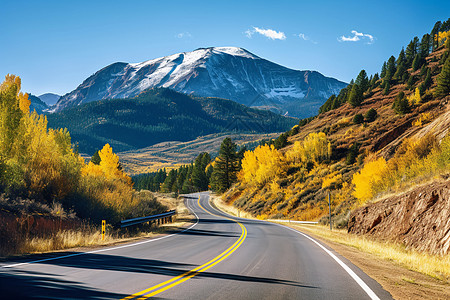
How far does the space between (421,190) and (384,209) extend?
4.20 metres

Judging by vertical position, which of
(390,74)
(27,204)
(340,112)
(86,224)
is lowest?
(86,224)

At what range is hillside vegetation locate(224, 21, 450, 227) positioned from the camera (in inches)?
1302

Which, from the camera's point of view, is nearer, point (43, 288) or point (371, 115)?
point (43, 288)

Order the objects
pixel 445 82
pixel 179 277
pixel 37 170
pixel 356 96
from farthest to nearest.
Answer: pixel 356 96, pixel 445 82, pixel 37 170, pixel 179 277

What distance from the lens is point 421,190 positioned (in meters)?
16.2

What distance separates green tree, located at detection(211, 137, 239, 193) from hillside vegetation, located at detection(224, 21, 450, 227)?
31.2ft

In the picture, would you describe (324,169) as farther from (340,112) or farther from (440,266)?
(440,266)

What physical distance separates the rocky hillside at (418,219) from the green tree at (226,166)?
6964 cm

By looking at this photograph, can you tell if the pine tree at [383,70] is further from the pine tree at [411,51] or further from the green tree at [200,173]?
the green tree at [200,173]

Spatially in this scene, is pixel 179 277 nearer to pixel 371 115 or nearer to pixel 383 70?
pixel 371 115

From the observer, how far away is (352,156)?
52.0m

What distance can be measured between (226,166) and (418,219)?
3069 inches

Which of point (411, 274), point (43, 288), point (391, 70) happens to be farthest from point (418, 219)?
point (391, 70)

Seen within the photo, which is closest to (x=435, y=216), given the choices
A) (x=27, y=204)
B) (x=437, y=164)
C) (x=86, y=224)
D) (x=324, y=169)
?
(x=437, y=164)
